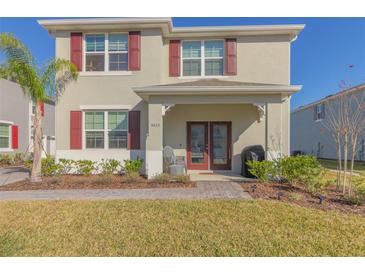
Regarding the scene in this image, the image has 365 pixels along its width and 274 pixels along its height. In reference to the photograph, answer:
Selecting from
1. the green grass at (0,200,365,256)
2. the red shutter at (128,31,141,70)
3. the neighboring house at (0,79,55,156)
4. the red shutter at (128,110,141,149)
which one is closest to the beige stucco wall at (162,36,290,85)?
the red shutter at (128,31,141,70)

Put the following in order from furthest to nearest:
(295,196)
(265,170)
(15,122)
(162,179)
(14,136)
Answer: (15,122) < (14,136) < (162,179) < (265,170) < (295,196)

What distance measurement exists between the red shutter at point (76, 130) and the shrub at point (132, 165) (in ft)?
8.27

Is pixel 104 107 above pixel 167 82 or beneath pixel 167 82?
beneath

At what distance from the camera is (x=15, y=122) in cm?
1748

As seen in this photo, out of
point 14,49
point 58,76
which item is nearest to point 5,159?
point 58,76

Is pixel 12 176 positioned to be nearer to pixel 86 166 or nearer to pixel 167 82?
pixel 86 166

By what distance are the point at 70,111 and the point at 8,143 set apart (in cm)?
969

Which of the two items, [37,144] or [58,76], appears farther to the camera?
[58,76]

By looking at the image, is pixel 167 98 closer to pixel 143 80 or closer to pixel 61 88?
pixel 143 80

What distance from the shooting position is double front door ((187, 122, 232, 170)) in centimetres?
1135

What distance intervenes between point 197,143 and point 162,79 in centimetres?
342

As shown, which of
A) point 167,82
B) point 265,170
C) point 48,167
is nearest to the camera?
point 265,170

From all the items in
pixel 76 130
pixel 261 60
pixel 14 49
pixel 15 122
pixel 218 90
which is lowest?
pixel 76 130

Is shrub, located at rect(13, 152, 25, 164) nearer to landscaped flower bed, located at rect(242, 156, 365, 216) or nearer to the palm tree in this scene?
the palm tree
